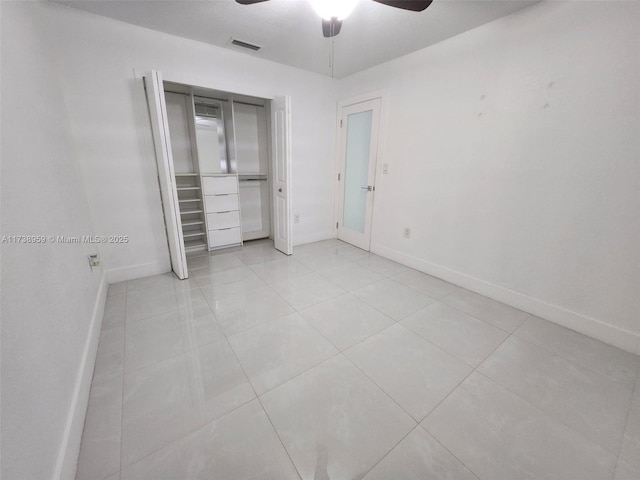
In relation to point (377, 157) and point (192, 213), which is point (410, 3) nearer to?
point (377, 157)

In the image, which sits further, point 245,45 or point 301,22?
point 245,45

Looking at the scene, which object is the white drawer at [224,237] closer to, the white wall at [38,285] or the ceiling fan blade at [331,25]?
the white wall at [38,285]

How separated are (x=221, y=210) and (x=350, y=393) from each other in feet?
10.0

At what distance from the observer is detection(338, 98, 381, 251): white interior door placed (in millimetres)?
3547

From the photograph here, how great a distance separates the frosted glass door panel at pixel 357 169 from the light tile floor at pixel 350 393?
180cm

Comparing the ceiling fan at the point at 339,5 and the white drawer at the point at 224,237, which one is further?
the white drawer at the point at 224,237

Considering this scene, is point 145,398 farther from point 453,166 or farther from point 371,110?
point 371,110

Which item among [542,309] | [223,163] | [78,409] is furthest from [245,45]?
[542,309]

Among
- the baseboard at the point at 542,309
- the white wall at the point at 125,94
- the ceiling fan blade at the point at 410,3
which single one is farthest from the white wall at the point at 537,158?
the white wall at the point at 125,94

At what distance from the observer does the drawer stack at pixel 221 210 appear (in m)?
3.55

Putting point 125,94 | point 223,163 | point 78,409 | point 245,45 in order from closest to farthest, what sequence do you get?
1. point 78,409
2. point 125,94
3. point 245,45
4. point 223,163

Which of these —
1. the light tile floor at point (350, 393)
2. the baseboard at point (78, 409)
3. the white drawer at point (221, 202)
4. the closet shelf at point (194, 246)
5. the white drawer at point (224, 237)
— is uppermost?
the white drawer at point (221, 202)

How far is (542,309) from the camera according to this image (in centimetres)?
228

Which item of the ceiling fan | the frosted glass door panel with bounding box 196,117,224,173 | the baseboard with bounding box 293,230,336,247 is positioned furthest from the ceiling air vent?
the baseboard with bounding box 293,230,336,247
